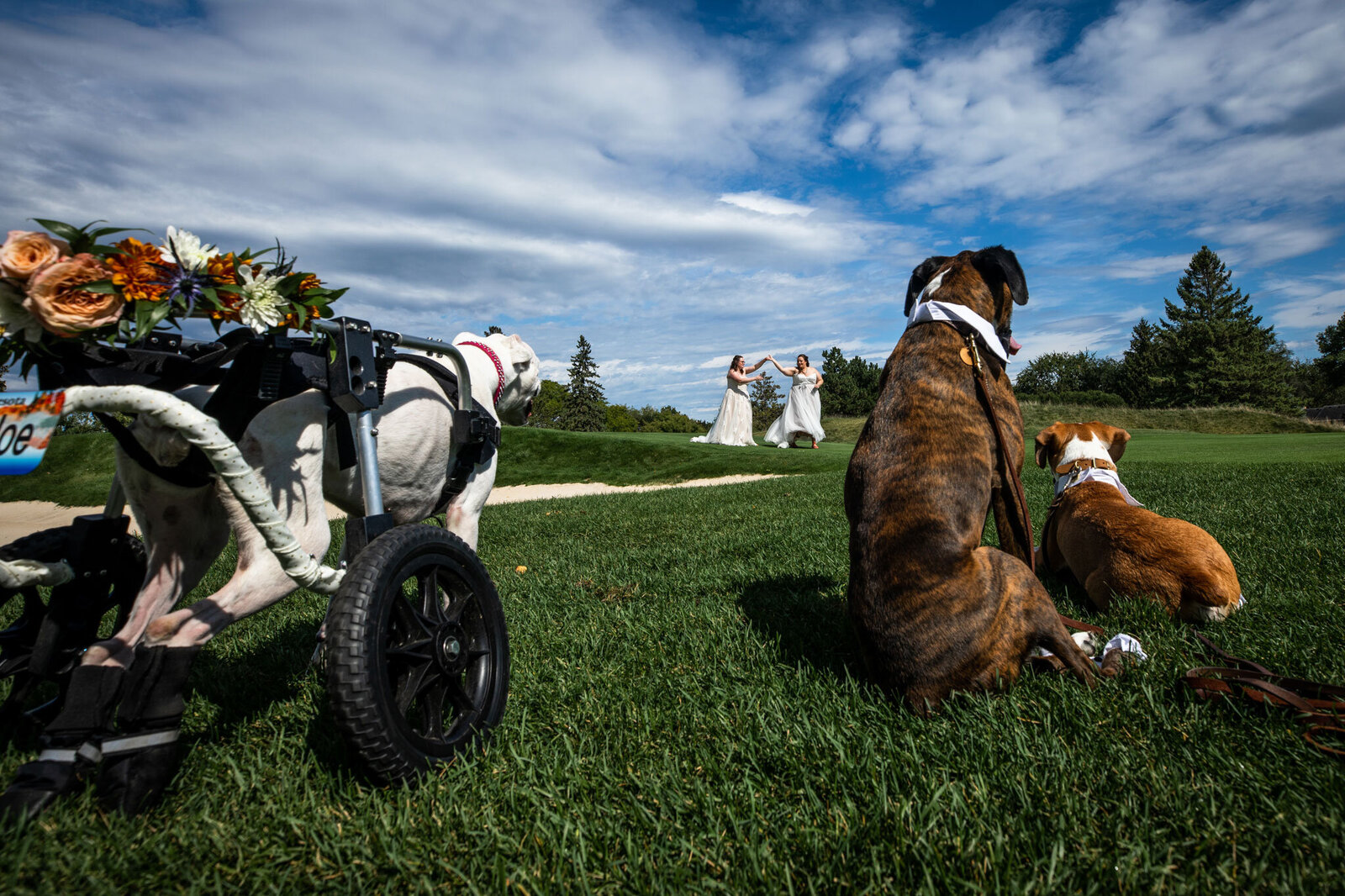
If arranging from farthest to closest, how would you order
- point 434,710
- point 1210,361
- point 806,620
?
point 1210,361 → point 806,620 → point 434,710

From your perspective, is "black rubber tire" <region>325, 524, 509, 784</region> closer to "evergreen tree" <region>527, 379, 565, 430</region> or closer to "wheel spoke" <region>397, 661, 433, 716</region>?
"wheel spoke" <region>397, 661, 433, 716</region>

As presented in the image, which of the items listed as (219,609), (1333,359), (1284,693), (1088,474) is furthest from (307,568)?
(1333,359)

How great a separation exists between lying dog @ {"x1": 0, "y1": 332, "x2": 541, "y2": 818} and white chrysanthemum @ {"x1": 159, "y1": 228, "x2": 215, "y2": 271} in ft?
1.76

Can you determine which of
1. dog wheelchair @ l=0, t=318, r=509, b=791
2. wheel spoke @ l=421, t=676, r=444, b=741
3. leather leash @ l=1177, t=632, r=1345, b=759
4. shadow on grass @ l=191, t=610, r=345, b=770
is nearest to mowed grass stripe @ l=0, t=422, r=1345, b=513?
shadow on grass @ l=191, t=610, r=345, b=770

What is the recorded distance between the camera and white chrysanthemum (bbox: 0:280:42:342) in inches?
62.4

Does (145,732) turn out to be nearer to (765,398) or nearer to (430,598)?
(430,598)

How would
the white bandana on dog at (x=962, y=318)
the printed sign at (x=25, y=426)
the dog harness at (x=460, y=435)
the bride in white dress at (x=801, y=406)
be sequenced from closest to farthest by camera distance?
the printed sign at (x=25, y=426), the white bandana on dog at (x=962, y=318), the dog harness at (x=460, y=435), the bride in white dress at (x=801, y=406)

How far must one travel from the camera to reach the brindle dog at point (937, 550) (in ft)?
7.44

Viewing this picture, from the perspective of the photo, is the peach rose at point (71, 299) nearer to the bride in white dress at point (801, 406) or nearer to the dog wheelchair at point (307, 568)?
A: the dog wheelchair at point (307, 568)

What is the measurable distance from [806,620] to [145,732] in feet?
9.15

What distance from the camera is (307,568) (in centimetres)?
189

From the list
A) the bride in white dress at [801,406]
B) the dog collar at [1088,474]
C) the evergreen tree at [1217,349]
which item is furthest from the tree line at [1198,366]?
the dog collar at [1088,474]

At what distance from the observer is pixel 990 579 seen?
232cm

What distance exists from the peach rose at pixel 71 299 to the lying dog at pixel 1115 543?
4284 millimetres
